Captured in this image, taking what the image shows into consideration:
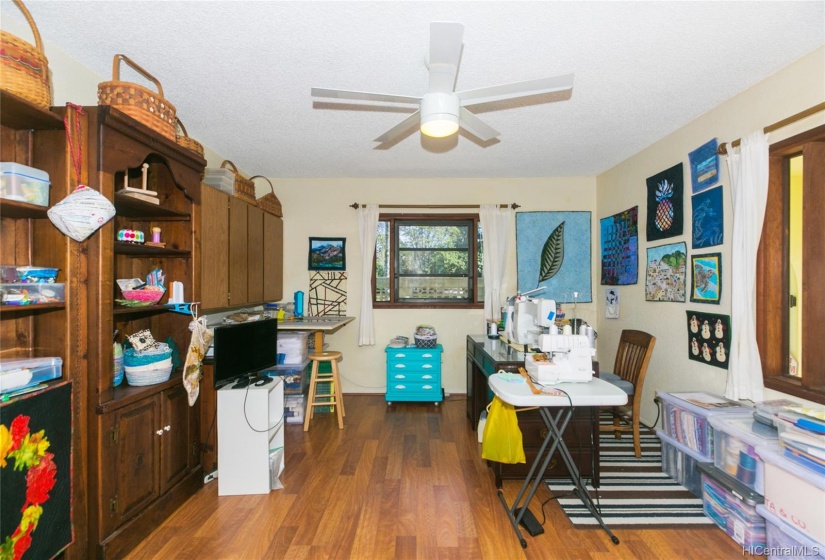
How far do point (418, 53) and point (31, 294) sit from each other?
225 centimetres

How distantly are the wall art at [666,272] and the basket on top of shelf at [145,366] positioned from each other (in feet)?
12.8

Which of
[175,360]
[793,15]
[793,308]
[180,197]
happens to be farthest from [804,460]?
[180,197]

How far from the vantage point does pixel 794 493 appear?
1773 mm

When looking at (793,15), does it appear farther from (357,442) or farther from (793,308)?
(357,442)

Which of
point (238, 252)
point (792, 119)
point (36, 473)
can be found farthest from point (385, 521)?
point (792, 119)

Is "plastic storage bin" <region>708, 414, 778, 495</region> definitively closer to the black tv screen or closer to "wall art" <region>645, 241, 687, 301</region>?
"wall art" <region>645, 241, 687, 301</region>

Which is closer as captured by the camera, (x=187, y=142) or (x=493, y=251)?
(x=187, y=142)

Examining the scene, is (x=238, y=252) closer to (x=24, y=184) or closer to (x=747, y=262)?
(x=24, y=184)

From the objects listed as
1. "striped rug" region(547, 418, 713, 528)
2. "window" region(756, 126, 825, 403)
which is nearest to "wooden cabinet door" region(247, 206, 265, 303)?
"striped rug" region(547, 418, 713, 528)

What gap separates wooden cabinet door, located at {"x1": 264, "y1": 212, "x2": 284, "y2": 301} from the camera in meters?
4.20

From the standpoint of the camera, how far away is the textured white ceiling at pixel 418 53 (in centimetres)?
180

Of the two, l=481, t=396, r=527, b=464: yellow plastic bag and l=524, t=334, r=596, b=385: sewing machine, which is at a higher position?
l=524, t=334, r=596, b=385: sewing machine

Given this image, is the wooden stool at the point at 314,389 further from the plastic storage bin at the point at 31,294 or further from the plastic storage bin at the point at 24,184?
the plastic storage bin at the point at 24,184

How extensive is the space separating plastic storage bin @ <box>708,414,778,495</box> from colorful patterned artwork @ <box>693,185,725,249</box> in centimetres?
127
